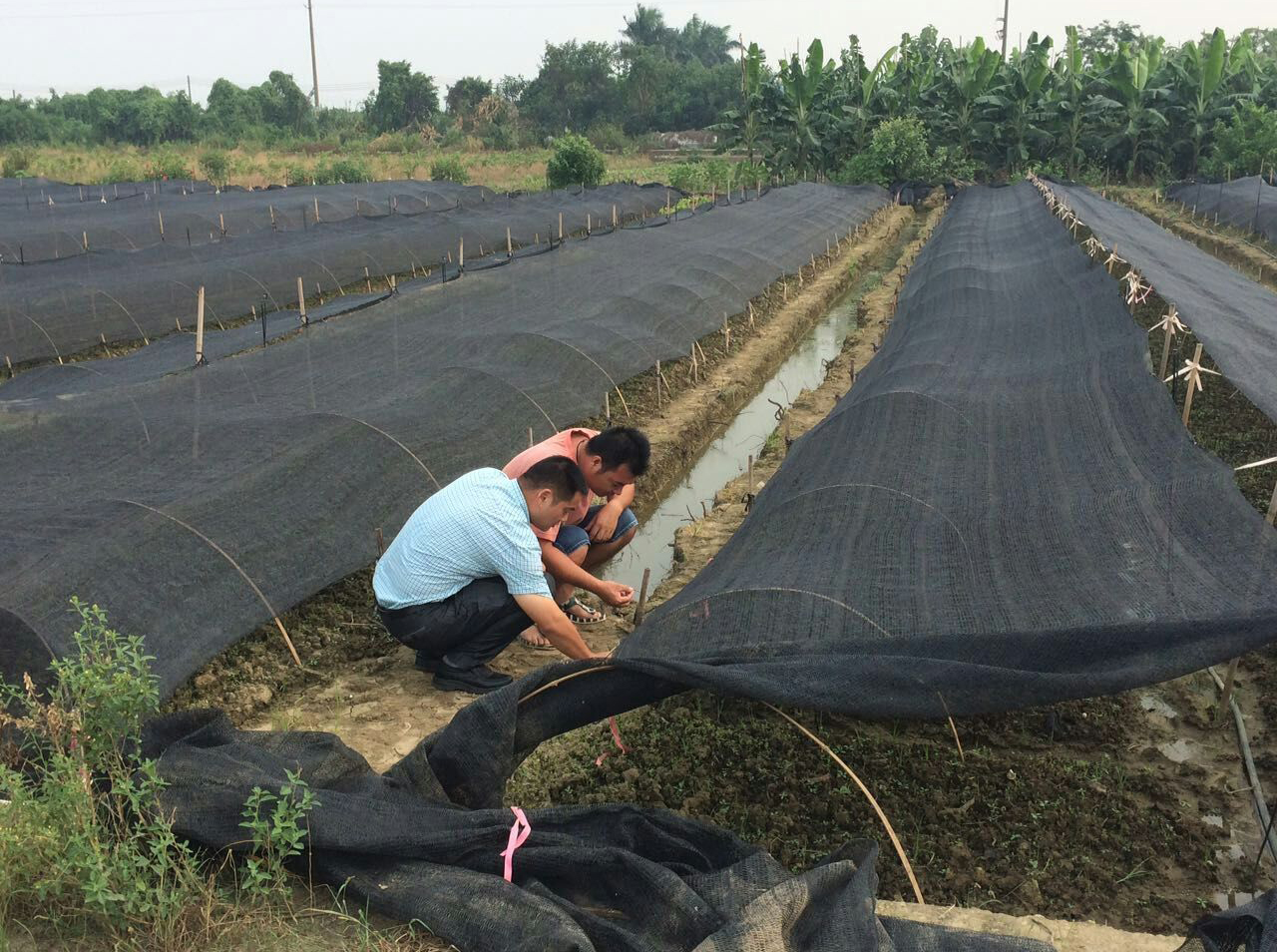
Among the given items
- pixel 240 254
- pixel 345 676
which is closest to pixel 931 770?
pixel 345 676

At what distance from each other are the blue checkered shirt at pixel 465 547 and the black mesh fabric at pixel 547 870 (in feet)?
3.74

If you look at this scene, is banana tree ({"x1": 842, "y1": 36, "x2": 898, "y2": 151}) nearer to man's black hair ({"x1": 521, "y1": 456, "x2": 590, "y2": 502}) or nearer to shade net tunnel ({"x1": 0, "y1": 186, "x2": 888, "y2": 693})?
shade net tunnel ({"x1": 0, "y1": 186, "x2": 888, "y2": 693})

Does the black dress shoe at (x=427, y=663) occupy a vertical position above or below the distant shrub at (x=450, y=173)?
below

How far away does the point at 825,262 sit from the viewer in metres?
20.0

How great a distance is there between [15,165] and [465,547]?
41537 millimetres

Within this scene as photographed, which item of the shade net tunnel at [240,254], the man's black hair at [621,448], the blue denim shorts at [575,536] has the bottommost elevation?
the blue denim shorts at [575,536]

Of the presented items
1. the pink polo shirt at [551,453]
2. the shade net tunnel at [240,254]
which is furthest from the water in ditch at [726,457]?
the shade net tunnel at [240,254]

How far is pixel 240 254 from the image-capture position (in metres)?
16.1

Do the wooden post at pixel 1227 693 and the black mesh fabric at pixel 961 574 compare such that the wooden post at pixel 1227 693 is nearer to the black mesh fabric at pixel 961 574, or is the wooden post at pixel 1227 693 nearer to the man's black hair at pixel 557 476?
the black mesh fabric at pixel 961 574

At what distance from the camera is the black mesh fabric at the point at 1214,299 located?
6.95 m

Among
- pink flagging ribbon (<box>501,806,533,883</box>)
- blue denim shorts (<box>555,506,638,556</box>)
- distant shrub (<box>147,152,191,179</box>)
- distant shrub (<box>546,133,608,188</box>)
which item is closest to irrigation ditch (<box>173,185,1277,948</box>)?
blue denim shorts (<box>555,506,638,556</box>)

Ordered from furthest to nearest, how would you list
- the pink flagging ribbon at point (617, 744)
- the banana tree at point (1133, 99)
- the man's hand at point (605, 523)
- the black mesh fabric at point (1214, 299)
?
the banana tree at point (1133, 99) < the black mesh fabric at point (1214, 299) < the man's hand at point (605, 523) < the pink flagging ribbon at point (617, 744)

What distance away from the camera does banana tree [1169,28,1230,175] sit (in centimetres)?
3059

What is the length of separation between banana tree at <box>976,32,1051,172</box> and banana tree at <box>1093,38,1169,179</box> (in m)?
1.78
